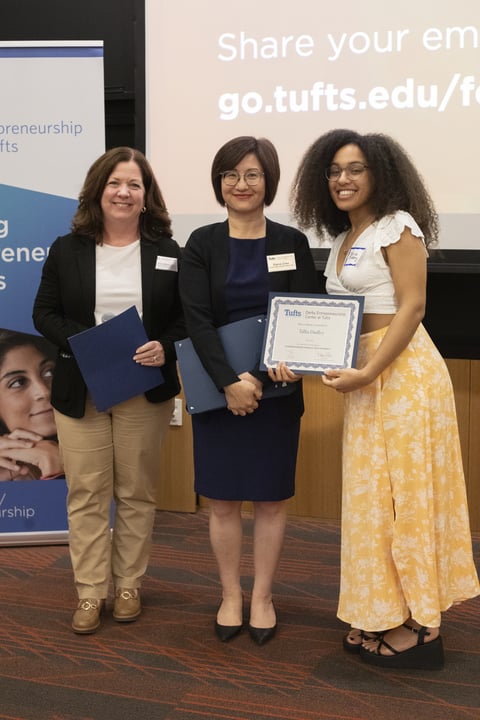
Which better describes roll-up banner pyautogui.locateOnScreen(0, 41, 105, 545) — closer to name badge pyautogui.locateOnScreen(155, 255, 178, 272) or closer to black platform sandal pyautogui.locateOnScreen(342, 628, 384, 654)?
name badge pyautogui.locateOnScreen(155, 255, 178, 272)

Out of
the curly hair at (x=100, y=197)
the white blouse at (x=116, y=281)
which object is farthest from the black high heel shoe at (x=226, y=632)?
the curly hair at (x=100, y=197)

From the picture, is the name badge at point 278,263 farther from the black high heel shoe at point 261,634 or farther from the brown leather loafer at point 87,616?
the brown leather loafer at point 87,616

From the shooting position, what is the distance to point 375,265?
2.53 m

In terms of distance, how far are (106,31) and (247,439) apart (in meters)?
2.81

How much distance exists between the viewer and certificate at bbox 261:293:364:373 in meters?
2.50

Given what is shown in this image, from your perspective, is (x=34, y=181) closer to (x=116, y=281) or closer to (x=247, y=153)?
(x=116, y=281)

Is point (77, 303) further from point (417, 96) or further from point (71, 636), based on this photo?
point (417, 96)

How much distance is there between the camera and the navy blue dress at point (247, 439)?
8.84 ft

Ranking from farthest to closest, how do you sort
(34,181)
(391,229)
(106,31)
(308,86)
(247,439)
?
(106,31) → (308,86) → (34,181) → (247,439) → (391,229)

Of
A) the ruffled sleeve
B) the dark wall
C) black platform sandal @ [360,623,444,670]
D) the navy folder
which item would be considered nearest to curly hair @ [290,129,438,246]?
the ruffled sleeve

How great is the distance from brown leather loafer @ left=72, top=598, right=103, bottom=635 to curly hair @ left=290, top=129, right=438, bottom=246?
1.48 metres

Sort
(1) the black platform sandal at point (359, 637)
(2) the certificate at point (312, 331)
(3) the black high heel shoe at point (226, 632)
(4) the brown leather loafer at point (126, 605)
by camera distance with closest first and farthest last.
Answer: (2) the certificate at point (312, 331) → (1) the black platform sandal at point (359, 637) → (3) the black high heel shoe at point (226, 632) → (4) the brown leather loafer at point (126, 605)

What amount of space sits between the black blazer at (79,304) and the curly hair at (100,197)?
0.04m

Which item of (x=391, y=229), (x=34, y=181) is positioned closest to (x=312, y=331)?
(x=391, y=229)
